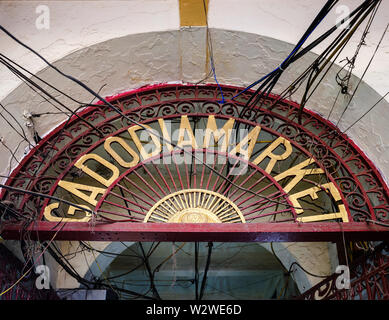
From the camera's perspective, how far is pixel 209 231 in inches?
120

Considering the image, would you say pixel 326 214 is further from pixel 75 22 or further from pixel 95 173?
pixel 75 22

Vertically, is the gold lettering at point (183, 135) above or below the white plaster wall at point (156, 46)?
below

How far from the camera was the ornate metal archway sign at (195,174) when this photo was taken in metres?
3.12

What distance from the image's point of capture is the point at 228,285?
7.76 meters

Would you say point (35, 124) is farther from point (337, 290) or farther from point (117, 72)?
point (337, 290)

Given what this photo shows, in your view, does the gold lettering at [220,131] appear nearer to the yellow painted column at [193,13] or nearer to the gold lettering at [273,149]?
the gold lettering at [273,149]

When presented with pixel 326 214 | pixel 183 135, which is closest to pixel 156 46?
pixel 183 135

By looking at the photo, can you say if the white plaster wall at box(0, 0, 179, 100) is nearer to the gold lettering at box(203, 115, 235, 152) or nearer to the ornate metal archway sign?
the ornate metal archway sign

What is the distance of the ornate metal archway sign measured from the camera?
312 centimetres

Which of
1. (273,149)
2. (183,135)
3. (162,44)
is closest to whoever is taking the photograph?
(273,149)

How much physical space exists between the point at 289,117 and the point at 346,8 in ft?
3.83

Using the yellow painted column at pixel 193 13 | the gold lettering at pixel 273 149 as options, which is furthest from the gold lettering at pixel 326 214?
the yellow painted column at pixel 193 13

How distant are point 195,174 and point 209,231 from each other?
0.77m

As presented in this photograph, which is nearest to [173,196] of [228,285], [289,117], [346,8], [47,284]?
[289,117]
